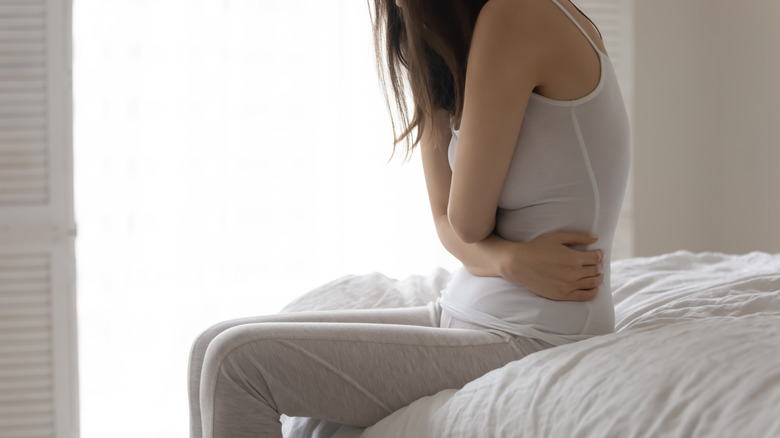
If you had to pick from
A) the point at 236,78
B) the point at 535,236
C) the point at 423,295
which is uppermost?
the point at 236,78

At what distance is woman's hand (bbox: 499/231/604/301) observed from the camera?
1.03m

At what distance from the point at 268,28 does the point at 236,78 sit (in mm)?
219

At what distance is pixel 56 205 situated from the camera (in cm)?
247

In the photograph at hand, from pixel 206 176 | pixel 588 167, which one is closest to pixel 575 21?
pixel 588 167

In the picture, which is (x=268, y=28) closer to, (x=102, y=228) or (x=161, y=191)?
(x=161, y=191)

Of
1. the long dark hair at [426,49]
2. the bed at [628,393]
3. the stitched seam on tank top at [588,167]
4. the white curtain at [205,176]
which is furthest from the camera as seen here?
the white curtain at [205,176]

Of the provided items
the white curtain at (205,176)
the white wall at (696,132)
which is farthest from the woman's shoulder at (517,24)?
the white wall at (696,132)

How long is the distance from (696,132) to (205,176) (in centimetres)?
222

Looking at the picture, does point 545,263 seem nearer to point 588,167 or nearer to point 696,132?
point 588,167

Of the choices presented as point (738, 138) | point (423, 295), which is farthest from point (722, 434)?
point (738, 138)

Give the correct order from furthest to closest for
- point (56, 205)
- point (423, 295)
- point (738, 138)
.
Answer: point (738, 138), point (56, 205), point (423, 295)

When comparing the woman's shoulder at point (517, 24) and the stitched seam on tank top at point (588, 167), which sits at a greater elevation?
the woman's shoulder at point (517, 24)

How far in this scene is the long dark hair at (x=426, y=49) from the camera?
118cm

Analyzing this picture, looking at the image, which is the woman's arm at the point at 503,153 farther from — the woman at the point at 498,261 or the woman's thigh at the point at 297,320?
the woman's thigh at the point at 297,320
